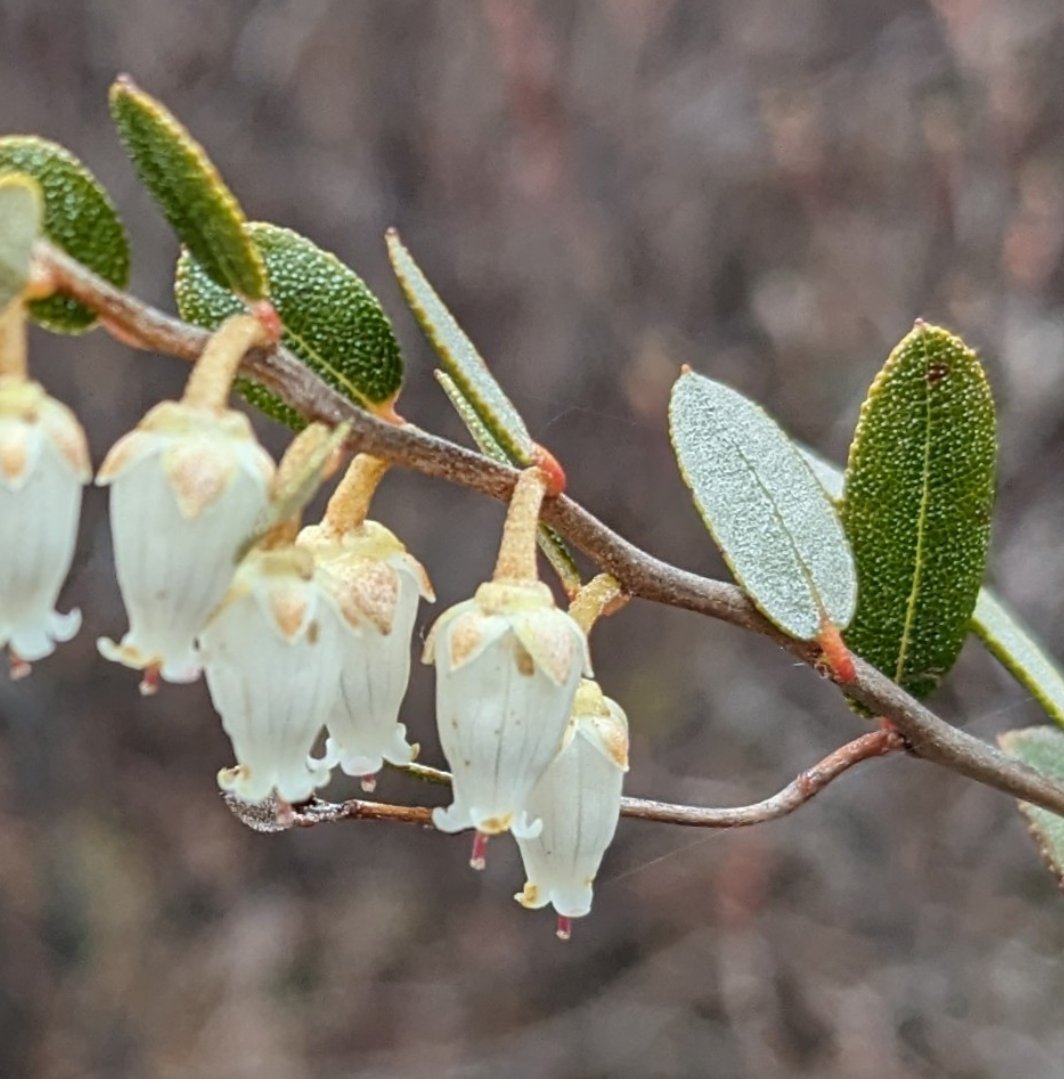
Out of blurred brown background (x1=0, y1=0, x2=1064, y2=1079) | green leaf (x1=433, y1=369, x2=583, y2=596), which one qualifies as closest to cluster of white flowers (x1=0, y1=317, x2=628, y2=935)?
green leaf (x1=433, y1=369, x2=583, y2=596)

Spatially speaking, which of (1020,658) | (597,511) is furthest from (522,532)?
(597,511)

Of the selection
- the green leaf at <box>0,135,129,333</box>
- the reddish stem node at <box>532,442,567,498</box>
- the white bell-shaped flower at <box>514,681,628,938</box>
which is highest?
the green leaf at <box>0,135,129,333</box>

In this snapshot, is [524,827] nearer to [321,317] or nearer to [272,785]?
[272,785]

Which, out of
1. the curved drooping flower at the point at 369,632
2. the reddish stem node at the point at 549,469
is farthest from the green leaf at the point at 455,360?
the curved drooping flower at the point at 369,632

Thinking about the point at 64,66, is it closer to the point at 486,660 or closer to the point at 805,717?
the point at 805,717

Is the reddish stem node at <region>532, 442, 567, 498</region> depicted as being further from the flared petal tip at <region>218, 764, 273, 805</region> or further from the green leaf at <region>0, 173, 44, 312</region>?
the green leaf at <region>0, 173, 44, 312</region>

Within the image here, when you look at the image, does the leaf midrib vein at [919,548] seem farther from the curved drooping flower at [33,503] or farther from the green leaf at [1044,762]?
the curved drooping flower at [33,503]

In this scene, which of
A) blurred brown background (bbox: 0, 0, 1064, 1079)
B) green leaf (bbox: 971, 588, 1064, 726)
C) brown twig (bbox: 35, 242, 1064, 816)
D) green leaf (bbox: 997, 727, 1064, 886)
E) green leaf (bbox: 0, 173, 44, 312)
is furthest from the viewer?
blurred brown background (bbox: 0, 0, 1064, 1079)
